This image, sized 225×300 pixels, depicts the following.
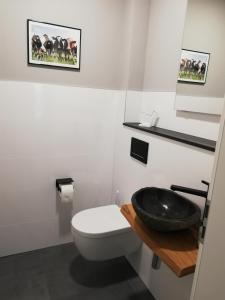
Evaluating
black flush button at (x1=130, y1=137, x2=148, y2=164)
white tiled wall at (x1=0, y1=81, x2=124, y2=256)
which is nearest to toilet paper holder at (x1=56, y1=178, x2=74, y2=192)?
white tiled wall at (x1=0, y1=81, x2=124, y2=256)

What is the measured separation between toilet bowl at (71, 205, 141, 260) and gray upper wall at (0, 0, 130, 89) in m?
1.11

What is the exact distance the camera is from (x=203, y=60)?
1450mm

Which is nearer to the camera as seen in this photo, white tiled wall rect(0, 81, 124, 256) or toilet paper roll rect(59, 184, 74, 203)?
white tiled wall rect(0, 81, 124, 256)

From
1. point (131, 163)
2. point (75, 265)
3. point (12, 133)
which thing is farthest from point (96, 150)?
point (75, 265)

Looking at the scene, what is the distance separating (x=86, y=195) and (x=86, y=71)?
1.15 m

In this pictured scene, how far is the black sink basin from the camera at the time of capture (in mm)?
1069

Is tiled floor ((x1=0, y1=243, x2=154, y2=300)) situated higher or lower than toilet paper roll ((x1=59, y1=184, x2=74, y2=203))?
lower

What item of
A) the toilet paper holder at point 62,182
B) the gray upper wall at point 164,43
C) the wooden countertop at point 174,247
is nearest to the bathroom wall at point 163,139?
the gray upper wall at point 164,43

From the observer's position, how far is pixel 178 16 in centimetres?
159

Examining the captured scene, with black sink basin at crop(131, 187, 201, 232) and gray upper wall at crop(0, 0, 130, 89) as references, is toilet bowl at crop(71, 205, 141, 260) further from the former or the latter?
gray upper wall at crop(0, 0, 130, 89)

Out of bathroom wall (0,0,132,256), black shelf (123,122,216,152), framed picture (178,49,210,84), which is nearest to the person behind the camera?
black shelf (123,122,216,152)

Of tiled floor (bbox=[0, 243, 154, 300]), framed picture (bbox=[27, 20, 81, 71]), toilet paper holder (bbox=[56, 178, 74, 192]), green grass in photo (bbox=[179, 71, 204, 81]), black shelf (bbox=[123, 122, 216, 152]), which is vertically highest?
framed picture (bbox=[27, 20, 81, 71])

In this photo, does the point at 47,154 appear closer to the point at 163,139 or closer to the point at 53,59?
the point at 53,59

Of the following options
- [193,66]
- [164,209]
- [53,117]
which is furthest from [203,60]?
[53,117]
